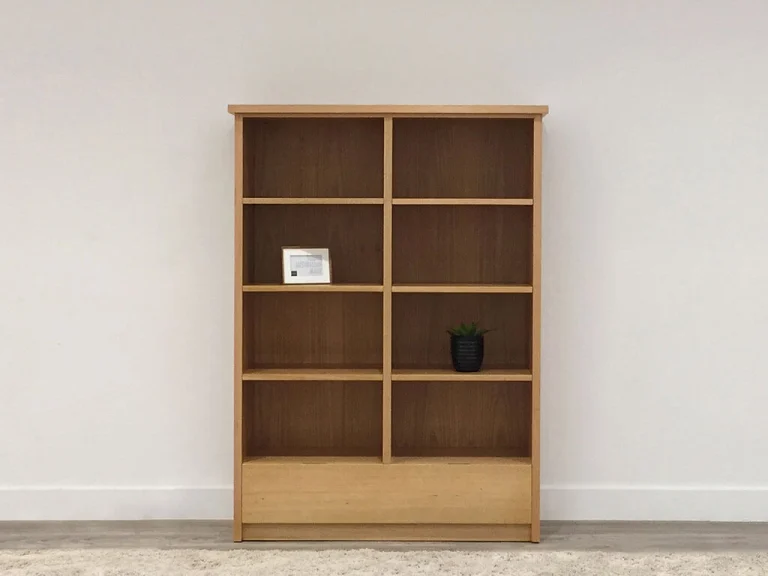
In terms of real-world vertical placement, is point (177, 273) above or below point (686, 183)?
below

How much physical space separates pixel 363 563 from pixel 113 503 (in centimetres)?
108

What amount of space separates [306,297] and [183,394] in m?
0.61

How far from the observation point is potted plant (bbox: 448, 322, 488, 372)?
117 inches

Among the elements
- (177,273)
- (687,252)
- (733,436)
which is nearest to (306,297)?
(177,273)

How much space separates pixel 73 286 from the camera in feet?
10.4

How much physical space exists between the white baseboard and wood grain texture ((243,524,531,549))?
0.87ft

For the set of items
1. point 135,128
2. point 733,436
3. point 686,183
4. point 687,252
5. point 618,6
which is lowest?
point 733,436

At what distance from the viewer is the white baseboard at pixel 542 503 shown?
318cm

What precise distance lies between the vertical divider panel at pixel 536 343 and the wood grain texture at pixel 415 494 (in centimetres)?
3

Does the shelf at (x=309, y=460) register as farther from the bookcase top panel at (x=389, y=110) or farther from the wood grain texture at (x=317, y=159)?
the bookcase top panel at (x=389, y=110)

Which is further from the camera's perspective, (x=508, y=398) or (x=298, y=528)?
(x=508, y=398)

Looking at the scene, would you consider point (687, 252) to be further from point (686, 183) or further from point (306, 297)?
point (306, 297)

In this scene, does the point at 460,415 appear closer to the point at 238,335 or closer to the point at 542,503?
the point at 542,503

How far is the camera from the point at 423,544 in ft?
9.64
